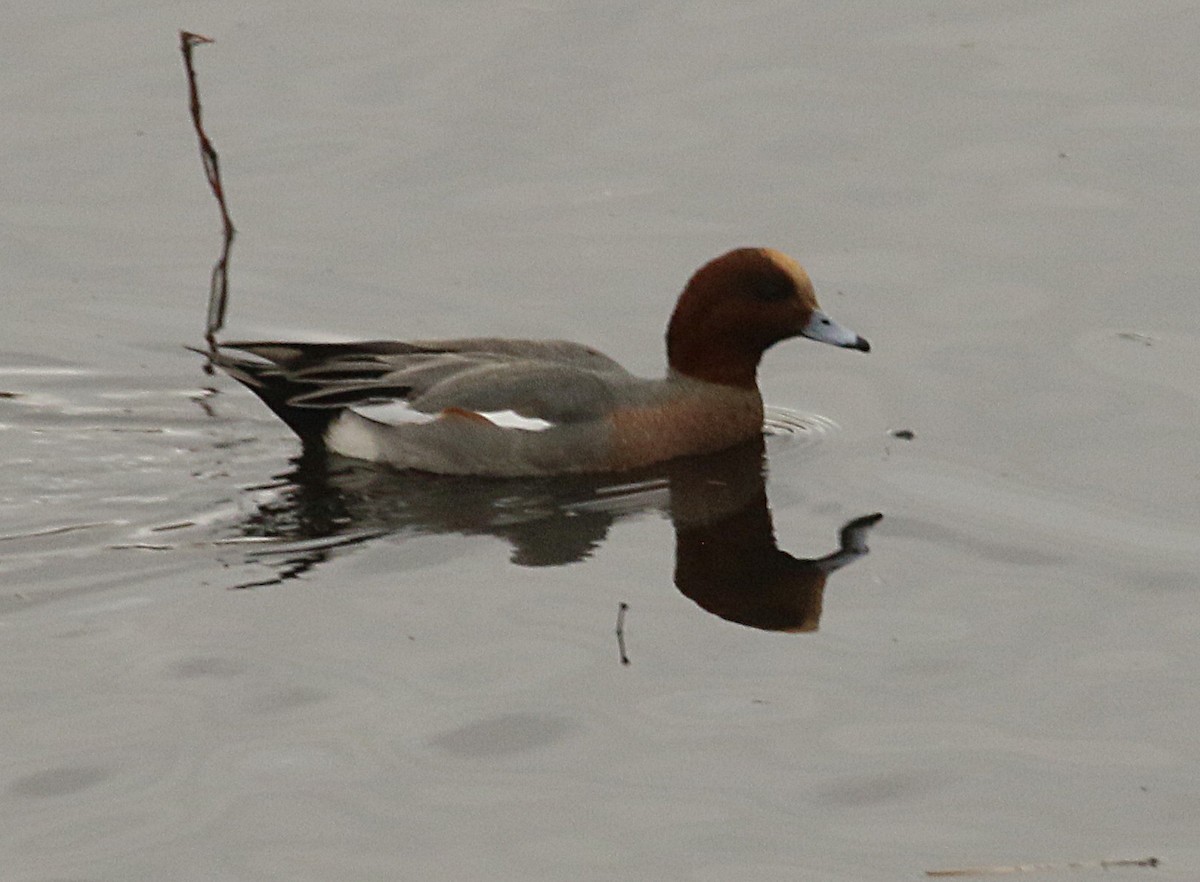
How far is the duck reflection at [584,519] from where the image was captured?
28.7 feet

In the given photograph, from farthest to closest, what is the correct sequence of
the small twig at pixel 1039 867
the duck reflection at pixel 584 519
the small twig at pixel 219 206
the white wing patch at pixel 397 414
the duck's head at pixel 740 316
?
the small twig at pixel 219 206 → the duck's head at pixel 740 316 → the white wing patch at pixel 397 414 → the duck reflection at pixel 584 519 → the small twig at pixel 1039 867

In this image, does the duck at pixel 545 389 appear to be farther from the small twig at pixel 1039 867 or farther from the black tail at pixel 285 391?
the small twig at pixel 1039 867

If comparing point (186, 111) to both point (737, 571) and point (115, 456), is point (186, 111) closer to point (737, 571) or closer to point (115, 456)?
point (115, 456)

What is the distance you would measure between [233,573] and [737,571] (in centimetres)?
180

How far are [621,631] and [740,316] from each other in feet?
8.73

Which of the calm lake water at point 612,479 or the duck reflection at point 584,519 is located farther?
the duck reflection at point 584,519

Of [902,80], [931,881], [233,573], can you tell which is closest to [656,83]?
[902,80]

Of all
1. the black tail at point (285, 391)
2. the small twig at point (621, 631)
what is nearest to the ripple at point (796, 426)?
the black tail at point (285, 391)

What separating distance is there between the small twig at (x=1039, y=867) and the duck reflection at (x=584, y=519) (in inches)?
71.4

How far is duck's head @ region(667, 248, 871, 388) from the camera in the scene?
10.5m

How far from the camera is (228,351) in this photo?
11164 millimetres

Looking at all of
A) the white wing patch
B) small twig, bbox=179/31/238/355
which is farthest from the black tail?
small twig, bbox=179/31/238/355

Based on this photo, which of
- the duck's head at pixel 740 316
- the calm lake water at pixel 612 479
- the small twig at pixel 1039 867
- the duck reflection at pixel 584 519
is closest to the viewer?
the small twig at pixel 1039 867

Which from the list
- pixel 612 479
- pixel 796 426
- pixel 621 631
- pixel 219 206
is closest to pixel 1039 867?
pixel 621 631
